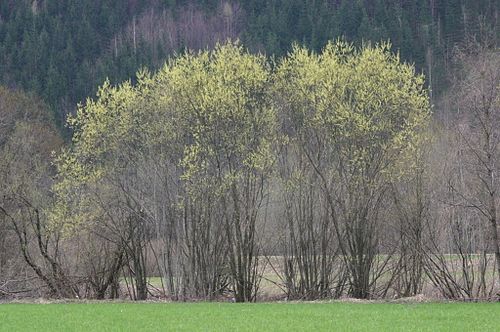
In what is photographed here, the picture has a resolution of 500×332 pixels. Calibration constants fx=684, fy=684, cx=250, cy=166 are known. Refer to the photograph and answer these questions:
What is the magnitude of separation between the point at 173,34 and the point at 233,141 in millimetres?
81026

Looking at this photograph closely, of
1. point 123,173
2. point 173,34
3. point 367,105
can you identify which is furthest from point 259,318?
point 173,34

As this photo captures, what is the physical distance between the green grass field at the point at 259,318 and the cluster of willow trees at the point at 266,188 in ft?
19.0

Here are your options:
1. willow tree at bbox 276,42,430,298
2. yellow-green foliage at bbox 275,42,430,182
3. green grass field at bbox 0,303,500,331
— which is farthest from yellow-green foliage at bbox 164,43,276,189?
green grass field at bbox 0,303,500,331

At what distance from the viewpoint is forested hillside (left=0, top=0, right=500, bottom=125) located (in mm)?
78312

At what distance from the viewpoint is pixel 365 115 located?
93.6ft

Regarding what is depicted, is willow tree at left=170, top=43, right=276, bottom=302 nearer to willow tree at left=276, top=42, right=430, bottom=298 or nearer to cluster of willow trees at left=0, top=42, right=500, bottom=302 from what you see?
cluster of willow trees at left=0, top=42, right=500, bottom=302

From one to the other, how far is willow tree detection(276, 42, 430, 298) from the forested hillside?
3836cm

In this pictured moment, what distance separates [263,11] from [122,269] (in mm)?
69315

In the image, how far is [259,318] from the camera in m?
19.3

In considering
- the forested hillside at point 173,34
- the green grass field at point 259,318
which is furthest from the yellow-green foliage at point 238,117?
the forested hillside at point 173,34

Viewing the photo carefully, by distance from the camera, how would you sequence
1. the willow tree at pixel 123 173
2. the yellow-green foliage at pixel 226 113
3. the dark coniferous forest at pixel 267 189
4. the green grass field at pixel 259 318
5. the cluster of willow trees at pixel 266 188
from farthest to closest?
the willow tree at pixel 123 173, the yellow-green foliage at pixel 226 113, the cluster of willow trees at pixel 266 188, the dark coniferous forest at pixel 267 189, the green grass field at pixel 259 318

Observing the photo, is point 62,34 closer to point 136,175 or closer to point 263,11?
point 263,11

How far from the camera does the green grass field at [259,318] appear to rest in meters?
17.0

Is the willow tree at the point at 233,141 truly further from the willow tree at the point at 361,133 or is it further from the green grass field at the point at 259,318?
the green grass field at the point at 259,318
